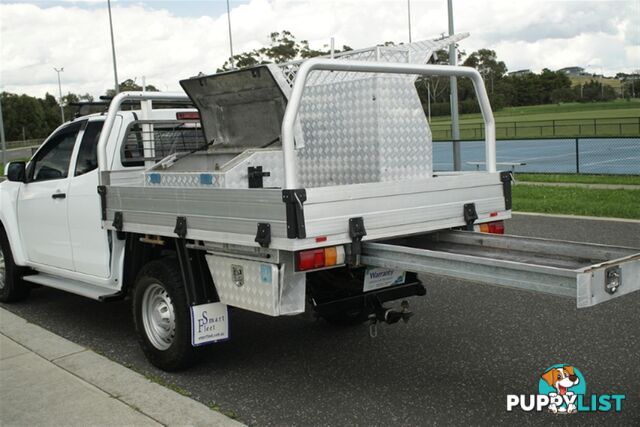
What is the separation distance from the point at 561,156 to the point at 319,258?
A: 2656 centimetres

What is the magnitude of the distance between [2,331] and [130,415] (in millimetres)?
2960

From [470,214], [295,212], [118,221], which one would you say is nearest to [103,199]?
A: [118,221]

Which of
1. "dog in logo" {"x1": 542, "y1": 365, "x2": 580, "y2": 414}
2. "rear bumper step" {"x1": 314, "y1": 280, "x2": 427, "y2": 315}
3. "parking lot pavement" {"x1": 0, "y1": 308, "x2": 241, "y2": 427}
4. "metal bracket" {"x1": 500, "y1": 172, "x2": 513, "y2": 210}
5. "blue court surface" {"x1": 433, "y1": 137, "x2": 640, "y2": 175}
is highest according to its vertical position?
"metal bracket" {"x1": 500, "y1": 172, "x2": 513, "y2": 210}

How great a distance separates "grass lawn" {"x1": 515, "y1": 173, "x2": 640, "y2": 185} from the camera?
17.1 m

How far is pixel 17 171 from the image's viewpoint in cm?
752

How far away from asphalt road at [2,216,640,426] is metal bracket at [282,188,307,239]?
1236 millimetres

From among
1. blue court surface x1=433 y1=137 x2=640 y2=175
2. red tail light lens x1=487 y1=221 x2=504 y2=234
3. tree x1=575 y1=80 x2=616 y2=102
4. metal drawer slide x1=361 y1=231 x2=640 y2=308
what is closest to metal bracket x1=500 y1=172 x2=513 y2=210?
red tail light lens x1=487 y1=221 x2=504 y2=234

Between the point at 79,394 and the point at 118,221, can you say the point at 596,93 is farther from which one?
the point at 79,394

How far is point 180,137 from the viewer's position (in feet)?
23.3

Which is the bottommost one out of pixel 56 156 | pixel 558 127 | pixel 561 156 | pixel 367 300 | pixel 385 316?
pixel 561 156

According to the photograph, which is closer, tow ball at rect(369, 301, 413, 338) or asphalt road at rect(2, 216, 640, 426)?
asphalt road at rect(2, 216, 640, 426)

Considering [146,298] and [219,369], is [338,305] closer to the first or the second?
[219,369]

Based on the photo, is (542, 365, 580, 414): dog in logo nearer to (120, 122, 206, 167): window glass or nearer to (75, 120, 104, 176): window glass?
(120, 122, 206, 167): window glass

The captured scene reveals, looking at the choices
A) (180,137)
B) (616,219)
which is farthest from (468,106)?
(180,137)
